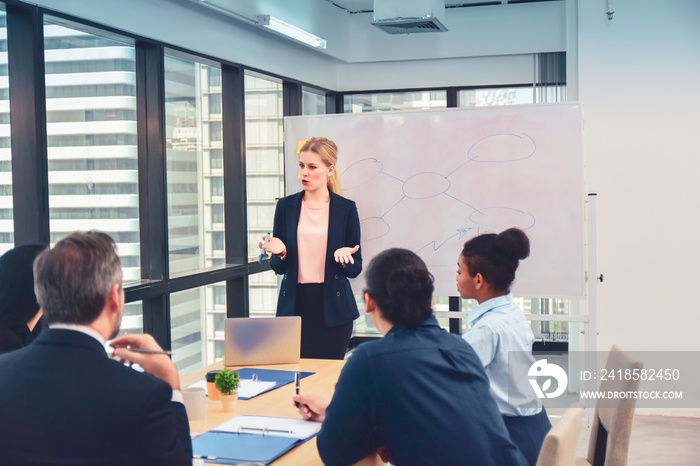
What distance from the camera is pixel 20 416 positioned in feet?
4.24

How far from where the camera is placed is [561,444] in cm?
155

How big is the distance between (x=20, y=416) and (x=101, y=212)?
8.70 feet

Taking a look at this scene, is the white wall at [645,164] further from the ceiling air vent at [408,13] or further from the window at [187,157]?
the window at [187,157]

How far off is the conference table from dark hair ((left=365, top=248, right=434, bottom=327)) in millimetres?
437

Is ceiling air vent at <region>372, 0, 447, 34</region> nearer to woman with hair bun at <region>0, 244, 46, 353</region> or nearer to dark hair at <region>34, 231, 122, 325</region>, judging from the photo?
woman with hair bun at <region>0, 244, 46, 353</region>

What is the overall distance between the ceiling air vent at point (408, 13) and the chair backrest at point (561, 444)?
3.74 metres

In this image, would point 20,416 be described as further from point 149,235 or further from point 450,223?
point 450,223

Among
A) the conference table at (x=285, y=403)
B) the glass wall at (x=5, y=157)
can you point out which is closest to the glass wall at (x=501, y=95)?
the conference table at (x=285, y=403)

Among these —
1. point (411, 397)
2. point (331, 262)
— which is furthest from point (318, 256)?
point (411, 397)

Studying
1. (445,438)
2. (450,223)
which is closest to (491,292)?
(445,438)

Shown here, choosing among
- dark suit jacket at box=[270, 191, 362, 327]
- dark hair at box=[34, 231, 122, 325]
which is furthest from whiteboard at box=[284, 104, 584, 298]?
dark hair at box=[34, 231, 122, 325]

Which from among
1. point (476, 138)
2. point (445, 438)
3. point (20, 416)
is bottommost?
point (445, 438)

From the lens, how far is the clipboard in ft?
5.99

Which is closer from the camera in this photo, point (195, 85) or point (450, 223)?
point (450, 223)
